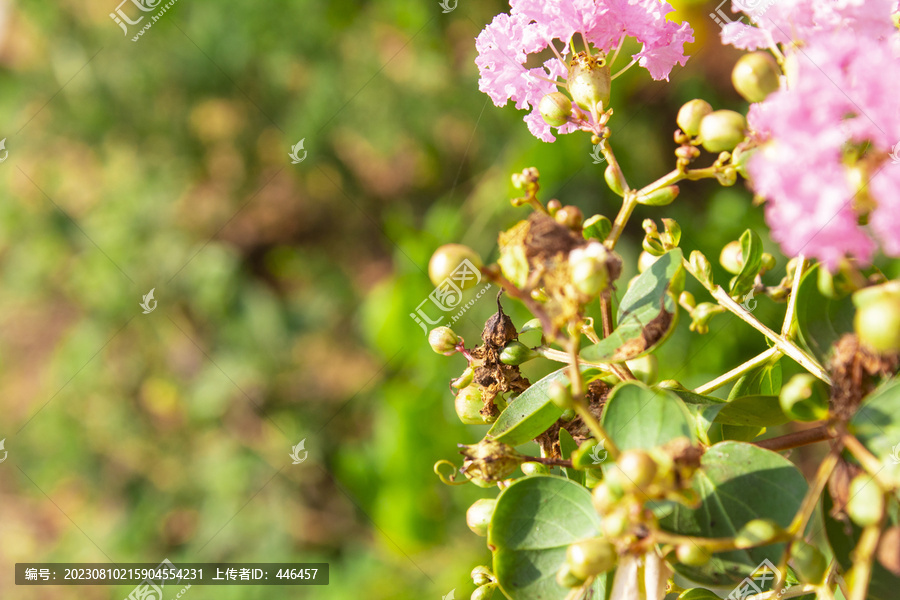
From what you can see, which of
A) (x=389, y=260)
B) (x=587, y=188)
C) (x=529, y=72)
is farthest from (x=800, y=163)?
(x=389, y=260)

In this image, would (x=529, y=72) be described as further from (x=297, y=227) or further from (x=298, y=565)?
(x=297, y=227)

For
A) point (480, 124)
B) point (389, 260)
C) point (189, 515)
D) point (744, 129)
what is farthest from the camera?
point (389, 260)

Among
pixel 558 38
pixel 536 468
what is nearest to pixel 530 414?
pixel 536 468

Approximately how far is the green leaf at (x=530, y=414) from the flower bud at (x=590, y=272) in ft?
0.39

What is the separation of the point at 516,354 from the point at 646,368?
11 cm

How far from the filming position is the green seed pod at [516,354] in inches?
23.2

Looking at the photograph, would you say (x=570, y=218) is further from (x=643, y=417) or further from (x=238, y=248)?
(x=238, y=248)

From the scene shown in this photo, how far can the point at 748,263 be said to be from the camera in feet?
1.99

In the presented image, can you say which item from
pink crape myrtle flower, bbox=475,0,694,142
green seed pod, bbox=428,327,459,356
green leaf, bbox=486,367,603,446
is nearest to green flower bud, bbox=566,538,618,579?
green leaf, bbox=486,367,603,446

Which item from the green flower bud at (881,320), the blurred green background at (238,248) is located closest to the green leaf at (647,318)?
the green flower bud at (881,320)

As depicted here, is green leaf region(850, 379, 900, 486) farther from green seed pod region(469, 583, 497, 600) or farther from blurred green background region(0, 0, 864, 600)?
blurred green background region(0, 0, 864, 600)

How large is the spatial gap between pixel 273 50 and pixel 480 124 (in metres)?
0.83

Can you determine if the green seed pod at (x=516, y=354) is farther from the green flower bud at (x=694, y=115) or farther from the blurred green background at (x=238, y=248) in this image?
the blurred green background at (x=238, y=248)

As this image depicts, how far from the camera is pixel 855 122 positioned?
1.26ft
